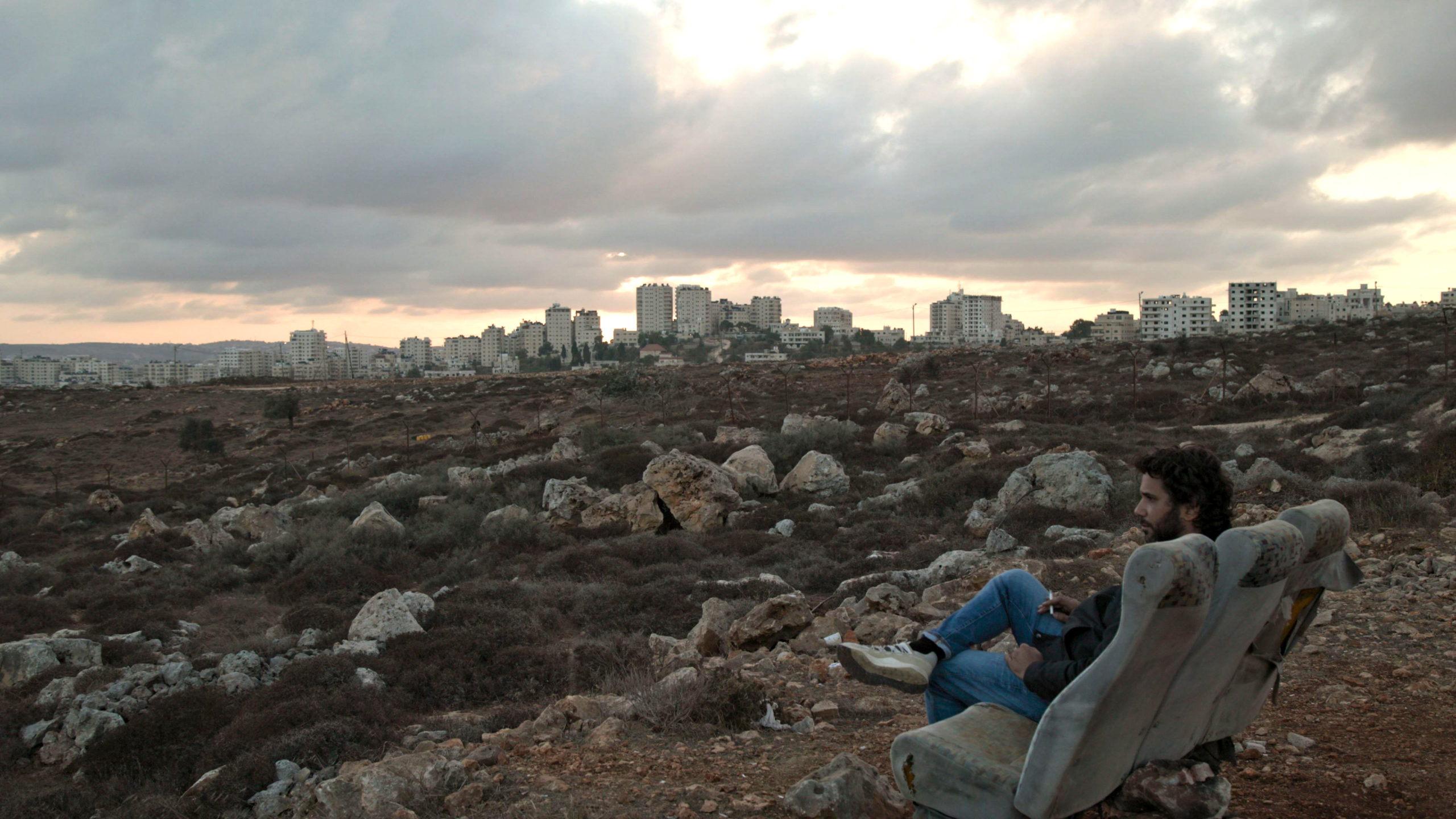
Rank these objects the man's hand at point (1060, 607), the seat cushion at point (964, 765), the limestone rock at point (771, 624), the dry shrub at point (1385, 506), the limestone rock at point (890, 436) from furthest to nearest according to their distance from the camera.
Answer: the limestone rock at point (890, 436), the dry shrub at point (1385, 506), the limestone rock at point (771, 624), the man's hand at point (1060, 607), the seat cushion at point (964, 765)

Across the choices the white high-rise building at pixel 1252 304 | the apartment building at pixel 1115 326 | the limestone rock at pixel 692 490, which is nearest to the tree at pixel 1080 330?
the apartment building at pixel 1115 326

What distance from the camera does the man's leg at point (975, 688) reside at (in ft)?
9.97

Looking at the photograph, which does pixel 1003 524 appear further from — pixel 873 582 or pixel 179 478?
pixel 179 478

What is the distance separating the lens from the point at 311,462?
32.2m

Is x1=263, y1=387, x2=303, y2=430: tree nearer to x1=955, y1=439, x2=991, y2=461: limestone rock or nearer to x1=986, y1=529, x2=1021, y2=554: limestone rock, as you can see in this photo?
x1=955, y1=439, x2=991, y2=461: limestone rock

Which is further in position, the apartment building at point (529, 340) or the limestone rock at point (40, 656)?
the apartment building at point (529, 340)

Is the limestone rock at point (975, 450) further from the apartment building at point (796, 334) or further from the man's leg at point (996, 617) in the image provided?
the apartment building at point (796, 334)

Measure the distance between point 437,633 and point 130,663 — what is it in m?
4.16

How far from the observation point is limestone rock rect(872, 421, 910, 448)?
21.5m

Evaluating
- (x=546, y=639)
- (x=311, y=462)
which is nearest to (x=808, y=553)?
(x=546, y=639)

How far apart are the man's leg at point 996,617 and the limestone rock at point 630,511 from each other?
12137 millimetres

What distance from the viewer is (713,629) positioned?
773 centimetres

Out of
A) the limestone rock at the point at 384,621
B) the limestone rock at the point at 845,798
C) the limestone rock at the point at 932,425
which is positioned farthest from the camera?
the limestone rock at the point at 932,425

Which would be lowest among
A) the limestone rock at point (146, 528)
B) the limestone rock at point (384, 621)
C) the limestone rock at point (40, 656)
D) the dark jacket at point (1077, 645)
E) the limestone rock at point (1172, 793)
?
the limestone rock at point (146, 528)
